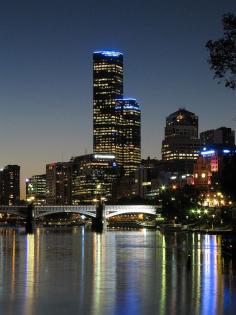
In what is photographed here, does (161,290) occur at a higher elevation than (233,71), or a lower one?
lower

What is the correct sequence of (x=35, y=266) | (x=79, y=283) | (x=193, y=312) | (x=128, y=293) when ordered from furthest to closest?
1. (x=35, y=266)
2. (x=79, y=283)
3. (x=128, y=293)
4. (x=193, y=312)

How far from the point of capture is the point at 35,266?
3300 inches

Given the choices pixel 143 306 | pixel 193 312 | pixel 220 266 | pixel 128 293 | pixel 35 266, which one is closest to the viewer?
pixel 193 312

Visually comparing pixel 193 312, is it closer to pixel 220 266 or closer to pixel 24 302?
pixel 24 302

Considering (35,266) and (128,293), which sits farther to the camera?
(35,266)

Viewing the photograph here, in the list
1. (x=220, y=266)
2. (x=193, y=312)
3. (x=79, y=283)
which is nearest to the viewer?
(x=193, y=312)

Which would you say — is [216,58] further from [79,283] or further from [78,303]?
[79,283]

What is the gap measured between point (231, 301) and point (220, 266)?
2995 cm

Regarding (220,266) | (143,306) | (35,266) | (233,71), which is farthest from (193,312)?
(35,266)

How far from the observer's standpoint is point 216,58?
50688mm

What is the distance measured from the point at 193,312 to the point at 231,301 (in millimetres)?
5362

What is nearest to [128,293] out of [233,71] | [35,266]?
[233,71]

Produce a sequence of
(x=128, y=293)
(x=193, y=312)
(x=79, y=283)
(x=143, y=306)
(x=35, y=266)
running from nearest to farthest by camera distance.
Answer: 1. (x=193, y=312)
2. (x=143, y=306)
3. (x=128, y=293)
4. (x=79, y=283)
5. (x=35, y=266)

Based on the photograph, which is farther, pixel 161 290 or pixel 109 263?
pixel 109 263
